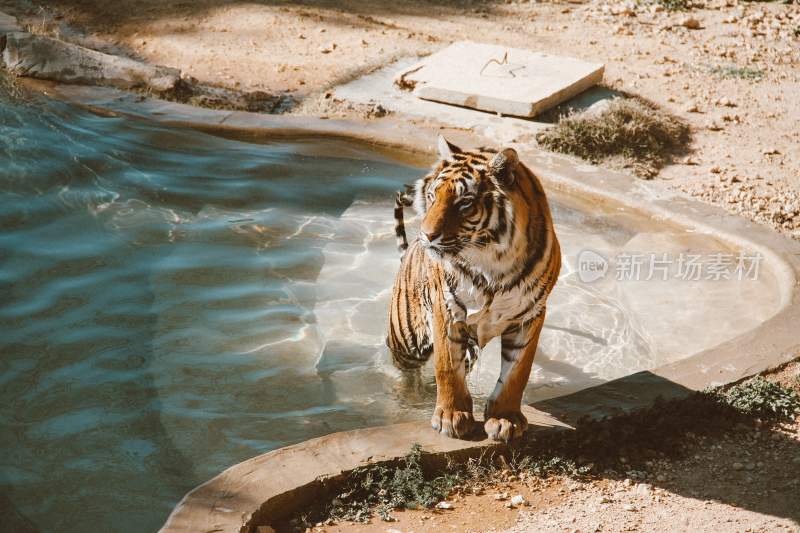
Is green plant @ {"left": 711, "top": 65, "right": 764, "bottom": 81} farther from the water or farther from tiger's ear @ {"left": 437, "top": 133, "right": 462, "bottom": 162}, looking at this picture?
tiger's ear @ {"left": 437, "top": 133, "right": 462, "bottom": 162}

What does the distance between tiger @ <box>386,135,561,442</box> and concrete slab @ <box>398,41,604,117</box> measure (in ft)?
10.9

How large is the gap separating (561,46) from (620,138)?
274 cm

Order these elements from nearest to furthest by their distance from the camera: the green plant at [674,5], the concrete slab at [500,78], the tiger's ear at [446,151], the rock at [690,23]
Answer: the tiger's ear at [446,151], the concrete slab at [500,78], the rock at [690,23], the green plant at [674,5]

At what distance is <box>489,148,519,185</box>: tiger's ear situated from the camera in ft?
10.7

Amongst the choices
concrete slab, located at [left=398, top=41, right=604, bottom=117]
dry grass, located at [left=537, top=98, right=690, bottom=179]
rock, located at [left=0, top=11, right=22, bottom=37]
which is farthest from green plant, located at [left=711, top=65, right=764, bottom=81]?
rock, located at [left=0, top=11, right=22, bottom=37]

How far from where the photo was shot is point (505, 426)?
12.1 feet

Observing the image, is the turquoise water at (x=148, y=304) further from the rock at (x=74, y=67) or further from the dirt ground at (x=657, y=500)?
the dirt ground at (x=657, y=500)

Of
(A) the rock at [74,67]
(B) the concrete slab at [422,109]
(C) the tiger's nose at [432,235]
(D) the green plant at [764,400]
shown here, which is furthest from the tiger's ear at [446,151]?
(A) the rock at [74,67]

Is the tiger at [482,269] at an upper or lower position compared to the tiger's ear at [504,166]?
lower

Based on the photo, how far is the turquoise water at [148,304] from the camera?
13.0 ft

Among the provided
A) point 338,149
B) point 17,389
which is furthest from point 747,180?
point 17,389

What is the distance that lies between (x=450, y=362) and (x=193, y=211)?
311 centimetres

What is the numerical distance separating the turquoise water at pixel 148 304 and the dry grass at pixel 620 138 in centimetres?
108

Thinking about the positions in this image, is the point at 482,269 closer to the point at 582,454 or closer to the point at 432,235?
the point at 432,235
